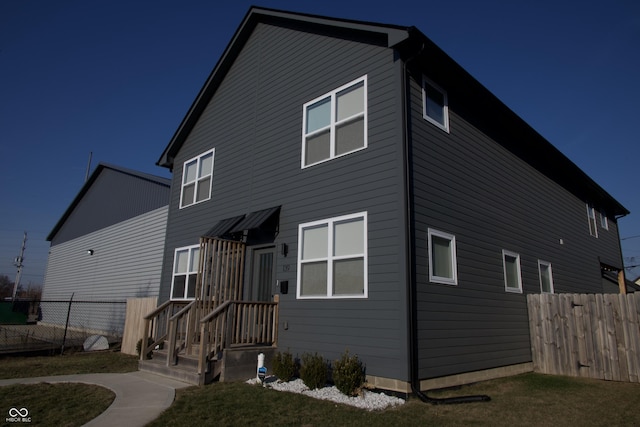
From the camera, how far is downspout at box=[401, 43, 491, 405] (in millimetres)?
6488

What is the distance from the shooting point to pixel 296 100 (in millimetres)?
9914

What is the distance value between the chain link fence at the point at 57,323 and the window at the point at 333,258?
26.1ft

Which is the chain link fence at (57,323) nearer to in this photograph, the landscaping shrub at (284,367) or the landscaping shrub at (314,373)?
the landscaping shrub at (284,367)

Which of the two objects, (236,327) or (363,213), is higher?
(363,213)

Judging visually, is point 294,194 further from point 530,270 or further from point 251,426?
point 530,270

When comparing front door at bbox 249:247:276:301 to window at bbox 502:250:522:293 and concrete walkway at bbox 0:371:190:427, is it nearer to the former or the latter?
concrete walkway at bbox 0:371:190:427

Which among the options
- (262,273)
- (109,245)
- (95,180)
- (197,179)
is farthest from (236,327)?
(95,180)

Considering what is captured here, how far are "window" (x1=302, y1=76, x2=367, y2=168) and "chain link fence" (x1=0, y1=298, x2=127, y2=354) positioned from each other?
Answer: 870 centimetres

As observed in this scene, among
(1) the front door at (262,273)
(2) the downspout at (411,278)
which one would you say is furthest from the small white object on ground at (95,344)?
(2) the downspout at (411,278)

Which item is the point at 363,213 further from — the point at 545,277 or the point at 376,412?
the point at 545,277

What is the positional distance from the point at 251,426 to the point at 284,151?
6.21 metres

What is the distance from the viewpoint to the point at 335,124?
344 inches

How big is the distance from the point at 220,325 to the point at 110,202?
16.3m

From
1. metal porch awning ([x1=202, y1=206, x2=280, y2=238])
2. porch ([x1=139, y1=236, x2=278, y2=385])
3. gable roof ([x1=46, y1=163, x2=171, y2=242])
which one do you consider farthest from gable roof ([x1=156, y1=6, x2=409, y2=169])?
porch ([x1=139, y1=236, x2=278, y2=385])
